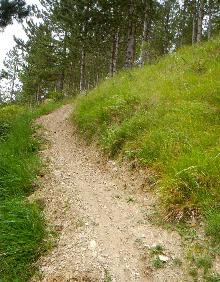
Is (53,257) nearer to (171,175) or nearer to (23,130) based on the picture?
(171,175)

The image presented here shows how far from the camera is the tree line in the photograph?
2120cm

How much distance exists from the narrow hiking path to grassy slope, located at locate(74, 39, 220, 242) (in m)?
0.53

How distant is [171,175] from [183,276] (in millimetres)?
1910

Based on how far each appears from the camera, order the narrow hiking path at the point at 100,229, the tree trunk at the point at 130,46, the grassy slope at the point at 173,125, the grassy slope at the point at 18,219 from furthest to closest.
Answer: the tree trunk at the point at 130,46 < the grassy slope at the point at 173,125 < the grassy slope at the point at 18,219 < the narrow hiking path at the point at 100,229

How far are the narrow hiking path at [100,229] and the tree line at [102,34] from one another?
7856 millimetres

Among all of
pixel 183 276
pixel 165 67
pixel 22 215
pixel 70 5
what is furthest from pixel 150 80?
pixel 70 5

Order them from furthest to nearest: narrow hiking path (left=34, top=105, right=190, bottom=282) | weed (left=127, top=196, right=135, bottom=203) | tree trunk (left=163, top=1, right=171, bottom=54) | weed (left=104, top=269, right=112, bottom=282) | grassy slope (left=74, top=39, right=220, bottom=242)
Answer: tree trunk (left=163, top=1, right=171, bottom=54)
weed (left=127, top=196, right=135, bottom=203)
grassy slope (left=74, top=39, right=220, bottom=242)
narrow hiking path (left=34, top=105, right=190, bottom=282)
weed (left=104, top=269, right=112, bottom=282)

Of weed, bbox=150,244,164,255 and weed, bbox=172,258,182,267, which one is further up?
weed, bbox=150,244,164,255

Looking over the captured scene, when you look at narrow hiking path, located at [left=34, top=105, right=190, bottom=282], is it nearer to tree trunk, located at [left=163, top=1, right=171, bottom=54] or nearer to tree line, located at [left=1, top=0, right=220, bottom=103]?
tree line, located at [left=1, top=0, right=220, bottom=103]

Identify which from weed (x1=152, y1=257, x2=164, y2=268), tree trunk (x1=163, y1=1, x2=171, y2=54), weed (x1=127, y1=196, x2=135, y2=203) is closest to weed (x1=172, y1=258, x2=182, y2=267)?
weed (x1=152, y1=257, x2=164, y2=268)

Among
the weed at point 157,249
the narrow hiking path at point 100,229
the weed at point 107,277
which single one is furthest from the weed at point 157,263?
the weed at point 107,277

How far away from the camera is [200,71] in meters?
10.7

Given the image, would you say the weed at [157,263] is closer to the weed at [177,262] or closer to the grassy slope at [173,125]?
the weed at [177,262]

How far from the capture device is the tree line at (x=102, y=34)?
2120 cm
